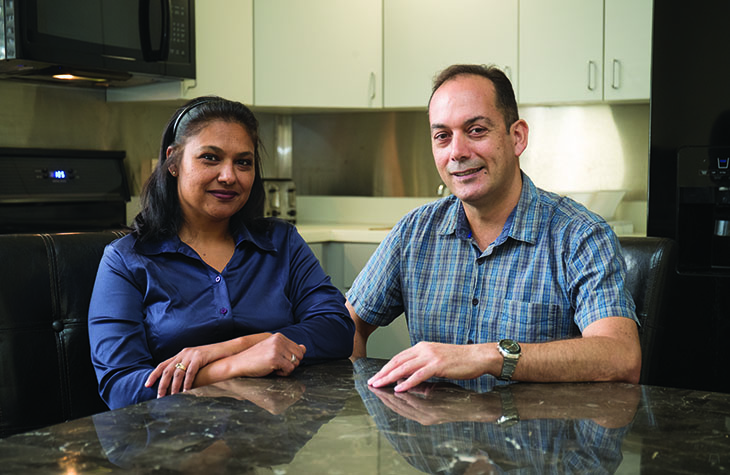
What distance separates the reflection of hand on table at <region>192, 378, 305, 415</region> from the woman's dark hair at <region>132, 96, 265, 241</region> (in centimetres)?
Answer: 50

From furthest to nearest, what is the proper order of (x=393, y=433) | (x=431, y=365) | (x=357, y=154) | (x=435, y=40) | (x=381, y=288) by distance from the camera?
(x=357, y=154) < (x=435, y=40) < (x=381, y=288) < (x=431, y=365) < (x=393, y=433)

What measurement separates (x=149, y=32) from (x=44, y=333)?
1867mm

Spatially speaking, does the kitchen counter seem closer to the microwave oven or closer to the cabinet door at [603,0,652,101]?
the microwave oven

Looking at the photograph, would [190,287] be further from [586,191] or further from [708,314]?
[586,191]

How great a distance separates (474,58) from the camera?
3488mm

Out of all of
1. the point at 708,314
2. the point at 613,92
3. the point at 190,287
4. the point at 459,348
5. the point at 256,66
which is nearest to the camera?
the point at 459,348

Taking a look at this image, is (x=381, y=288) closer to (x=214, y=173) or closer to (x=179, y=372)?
(x=214, y=173)

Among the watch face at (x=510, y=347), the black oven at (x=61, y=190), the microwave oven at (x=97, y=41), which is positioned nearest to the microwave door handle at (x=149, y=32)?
the microwave oven at (x=97, y=41)

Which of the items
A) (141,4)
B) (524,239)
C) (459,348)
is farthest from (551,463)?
(141,4)

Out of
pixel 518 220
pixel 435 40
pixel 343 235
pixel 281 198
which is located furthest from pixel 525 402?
pixel 281 198

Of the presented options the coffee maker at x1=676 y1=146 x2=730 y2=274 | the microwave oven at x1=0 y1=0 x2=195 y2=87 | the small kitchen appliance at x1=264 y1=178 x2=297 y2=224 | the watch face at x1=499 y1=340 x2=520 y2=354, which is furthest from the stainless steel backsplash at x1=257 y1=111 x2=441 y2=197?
the watch face at x1=499 y1=340 x2=520 y2=354

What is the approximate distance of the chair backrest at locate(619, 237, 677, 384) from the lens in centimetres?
167

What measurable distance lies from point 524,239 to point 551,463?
86 cm

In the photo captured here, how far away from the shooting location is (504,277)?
1.71 metres
